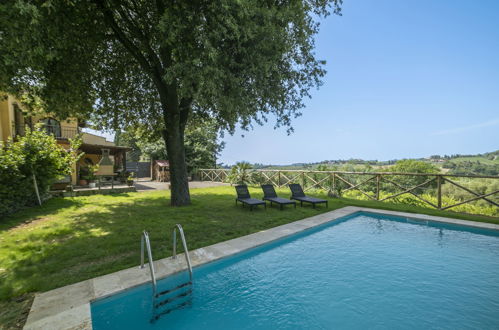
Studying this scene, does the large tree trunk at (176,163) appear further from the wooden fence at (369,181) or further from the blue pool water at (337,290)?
the wooden fence at (369,181)

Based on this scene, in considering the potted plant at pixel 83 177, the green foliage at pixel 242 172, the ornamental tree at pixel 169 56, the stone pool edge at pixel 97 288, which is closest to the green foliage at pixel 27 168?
the ornamental tree at pixel 169 56

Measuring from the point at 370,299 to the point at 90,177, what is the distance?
716 inches

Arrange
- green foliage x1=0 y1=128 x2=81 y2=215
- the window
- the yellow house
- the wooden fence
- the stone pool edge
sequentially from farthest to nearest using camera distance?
1. the window
2. the yellow house
3. the wooden fence
4. green foliage x1=0 y1=128 x2=81 y2=215
5. the stone pool edge

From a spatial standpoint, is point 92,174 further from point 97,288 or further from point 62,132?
point 97,288

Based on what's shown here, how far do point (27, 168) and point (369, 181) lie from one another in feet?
59.6

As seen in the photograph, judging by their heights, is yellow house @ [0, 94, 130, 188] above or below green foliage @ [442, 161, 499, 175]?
above

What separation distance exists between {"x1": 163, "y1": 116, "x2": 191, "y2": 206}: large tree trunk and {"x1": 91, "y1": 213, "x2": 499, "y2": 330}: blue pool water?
18.9ft

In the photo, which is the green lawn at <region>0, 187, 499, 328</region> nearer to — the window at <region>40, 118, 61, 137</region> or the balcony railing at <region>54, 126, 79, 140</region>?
the balcony railing at <region>54, 126, 79, 140</region>

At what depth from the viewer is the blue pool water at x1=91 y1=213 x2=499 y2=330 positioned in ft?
10.8

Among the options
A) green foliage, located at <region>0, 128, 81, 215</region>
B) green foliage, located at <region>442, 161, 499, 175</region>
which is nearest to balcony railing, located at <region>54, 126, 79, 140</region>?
green foliage, located at <region>0, 128, 81, 215</region>

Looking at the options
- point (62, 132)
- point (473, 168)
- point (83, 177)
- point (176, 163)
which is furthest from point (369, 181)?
point (473, 168)

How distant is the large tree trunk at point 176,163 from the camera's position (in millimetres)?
9695

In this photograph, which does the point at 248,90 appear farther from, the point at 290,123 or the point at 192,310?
the point at 192,310

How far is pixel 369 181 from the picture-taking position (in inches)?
560
